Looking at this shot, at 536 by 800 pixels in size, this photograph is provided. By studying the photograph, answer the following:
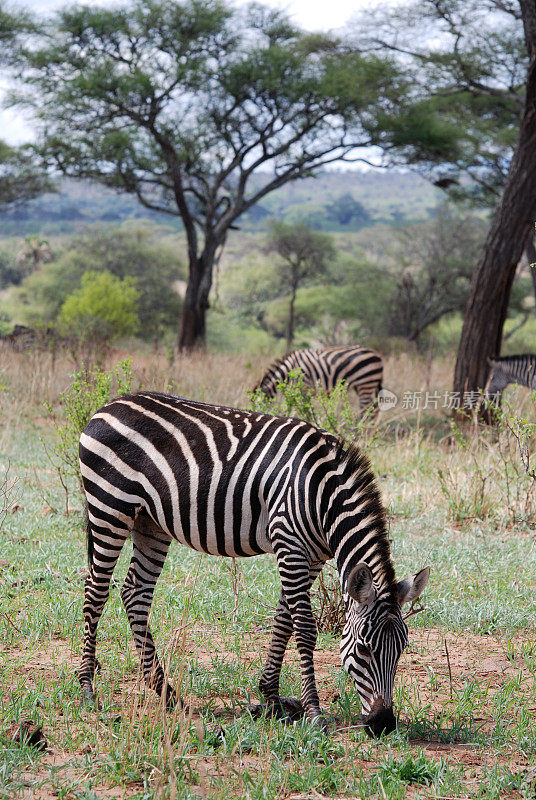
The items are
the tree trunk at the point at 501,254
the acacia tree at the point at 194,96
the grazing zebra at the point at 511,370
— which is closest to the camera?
the tree trunk at the point at 501,254

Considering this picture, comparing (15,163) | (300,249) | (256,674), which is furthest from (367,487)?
(300,249)

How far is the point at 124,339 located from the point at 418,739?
19.0 meters

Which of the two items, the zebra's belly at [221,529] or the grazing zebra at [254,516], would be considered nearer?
the grazing zebra at [254,516]

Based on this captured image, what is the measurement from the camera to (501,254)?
1044 cm

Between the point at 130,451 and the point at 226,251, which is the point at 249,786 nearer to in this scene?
the point at 130,451

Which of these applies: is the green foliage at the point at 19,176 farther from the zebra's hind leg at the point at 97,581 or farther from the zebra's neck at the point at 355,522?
the zebra's neck at the point at 355,522

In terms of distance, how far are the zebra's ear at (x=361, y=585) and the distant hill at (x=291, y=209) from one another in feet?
180

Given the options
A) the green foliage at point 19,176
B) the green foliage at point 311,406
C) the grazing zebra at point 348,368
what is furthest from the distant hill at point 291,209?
the green foliage at point 311,406

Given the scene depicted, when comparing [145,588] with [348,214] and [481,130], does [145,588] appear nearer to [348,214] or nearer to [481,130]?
[481,130]

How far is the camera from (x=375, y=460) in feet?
26.2

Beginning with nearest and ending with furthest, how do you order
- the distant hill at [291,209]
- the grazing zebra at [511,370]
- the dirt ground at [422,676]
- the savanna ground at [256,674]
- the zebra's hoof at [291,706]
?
the savanna ground at [256,674], the dirt ground at [422,676], the zebra's hoof at [291,706], the grazing zebra at [511,370], the distant hill at [291,209]

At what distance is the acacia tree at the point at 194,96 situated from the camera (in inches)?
691

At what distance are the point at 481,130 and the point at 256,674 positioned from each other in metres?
18.9

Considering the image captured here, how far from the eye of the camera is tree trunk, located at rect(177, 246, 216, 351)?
19.5m
